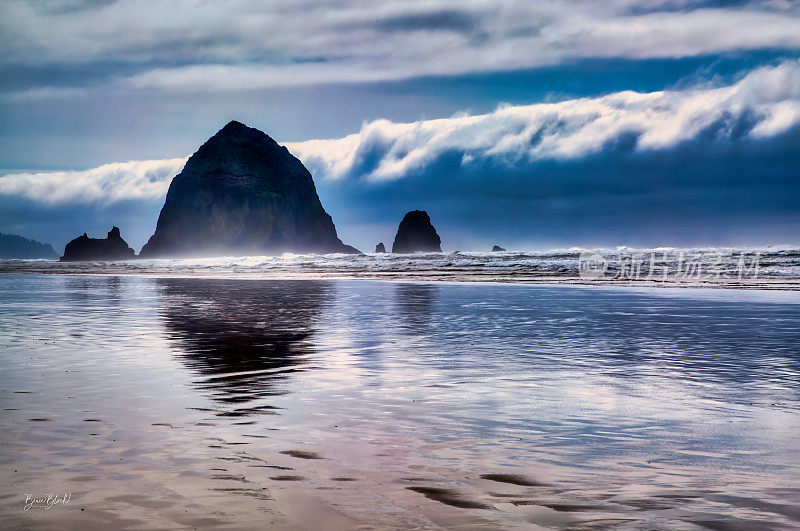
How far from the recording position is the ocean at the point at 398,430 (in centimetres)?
460

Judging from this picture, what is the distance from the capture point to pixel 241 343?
14.3 meters

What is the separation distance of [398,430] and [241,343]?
8046 mm

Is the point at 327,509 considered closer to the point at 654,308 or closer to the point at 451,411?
the point at 451,411

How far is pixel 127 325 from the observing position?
18.2 meters

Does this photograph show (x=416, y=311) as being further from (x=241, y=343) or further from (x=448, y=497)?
(x=448, y=497)

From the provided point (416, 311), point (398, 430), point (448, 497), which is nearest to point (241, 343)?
point (398, 430)

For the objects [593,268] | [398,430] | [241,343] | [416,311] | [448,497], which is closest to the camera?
[448,497]

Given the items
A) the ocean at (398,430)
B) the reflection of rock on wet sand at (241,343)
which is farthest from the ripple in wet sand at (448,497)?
the reflection of rock on wet sand at (241,343)

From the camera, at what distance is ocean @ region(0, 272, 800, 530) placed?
A: 181 inches

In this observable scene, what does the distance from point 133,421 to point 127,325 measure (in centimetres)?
1180

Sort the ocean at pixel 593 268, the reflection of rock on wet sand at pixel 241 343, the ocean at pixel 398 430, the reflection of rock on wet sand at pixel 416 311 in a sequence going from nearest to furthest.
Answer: the ocean at pixel 398 430 < the reflection of rock on wet sand at pixel 241 343 < the reflection of rock on wet sand at pixel 416 311 < the ocean at pixel 593 268

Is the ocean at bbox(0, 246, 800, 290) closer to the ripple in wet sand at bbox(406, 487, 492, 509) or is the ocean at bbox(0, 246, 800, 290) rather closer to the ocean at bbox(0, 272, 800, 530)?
the ocean at bbox(0, 272, 800, 530)

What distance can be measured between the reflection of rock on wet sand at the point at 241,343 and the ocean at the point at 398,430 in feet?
0.28

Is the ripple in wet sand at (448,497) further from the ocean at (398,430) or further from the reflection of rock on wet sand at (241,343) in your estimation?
the reflection of rock on wet sand at (241,343)
